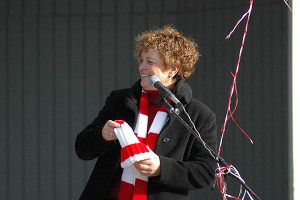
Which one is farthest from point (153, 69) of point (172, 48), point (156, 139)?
point (156, 139)

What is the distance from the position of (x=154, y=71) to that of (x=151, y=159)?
17.2 inches

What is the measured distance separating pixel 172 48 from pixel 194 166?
559 millimetres

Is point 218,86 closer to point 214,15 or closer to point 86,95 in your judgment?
point 214,15

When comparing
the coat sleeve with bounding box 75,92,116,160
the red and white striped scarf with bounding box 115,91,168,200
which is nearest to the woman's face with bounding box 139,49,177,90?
the red and white striped scarf with bounding box 115,91,168,200

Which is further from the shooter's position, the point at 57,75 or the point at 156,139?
the point at 57,75

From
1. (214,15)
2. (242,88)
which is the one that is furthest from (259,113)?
(214,15)

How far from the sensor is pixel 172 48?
3.54 meters

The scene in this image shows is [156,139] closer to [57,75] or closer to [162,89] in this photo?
[162,89]

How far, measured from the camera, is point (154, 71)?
137 inches

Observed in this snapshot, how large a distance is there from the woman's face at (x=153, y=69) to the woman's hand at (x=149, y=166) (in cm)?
34

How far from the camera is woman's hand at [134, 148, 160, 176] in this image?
326 cm

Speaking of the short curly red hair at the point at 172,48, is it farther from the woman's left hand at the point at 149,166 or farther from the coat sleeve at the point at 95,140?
the woman's left hand at the point at 149,166
